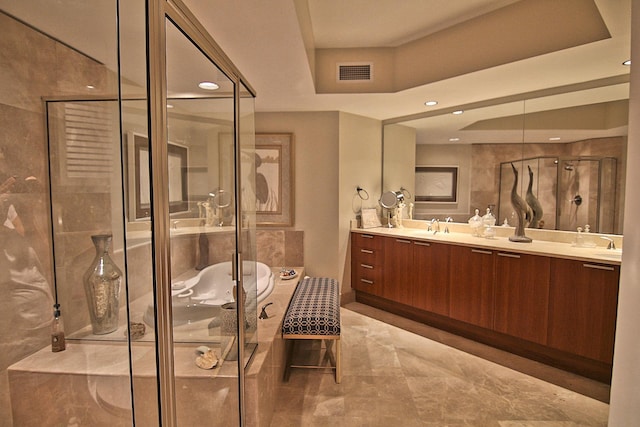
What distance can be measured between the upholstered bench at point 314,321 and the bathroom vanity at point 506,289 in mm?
1068

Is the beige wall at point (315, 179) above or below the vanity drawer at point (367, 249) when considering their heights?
above

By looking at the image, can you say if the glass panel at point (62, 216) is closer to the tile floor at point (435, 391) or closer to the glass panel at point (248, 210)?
the glass panel at point (248, 210)

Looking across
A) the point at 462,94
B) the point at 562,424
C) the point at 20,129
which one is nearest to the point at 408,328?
the point at 562,424

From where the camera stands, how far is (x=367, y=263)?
150 inches

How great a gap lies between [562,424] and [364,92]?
290 centimetres

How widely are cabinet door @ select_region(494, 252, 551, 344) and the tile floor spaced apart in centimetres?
28

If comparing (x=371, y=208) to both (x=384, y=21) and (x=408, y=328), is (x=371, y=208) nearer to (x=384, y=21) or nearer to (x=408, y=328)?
(x=408, y=328)

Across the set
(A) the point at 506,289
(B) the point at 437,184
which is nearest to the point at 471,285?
(A) the point at 506,289

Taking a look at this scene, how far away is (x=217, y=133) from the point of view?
166 centimetres

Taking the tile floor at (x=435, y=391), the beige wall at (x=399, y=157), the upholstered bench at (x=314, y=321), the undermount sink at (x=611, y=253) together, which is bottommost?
the tile floor at (x=435, y=391)

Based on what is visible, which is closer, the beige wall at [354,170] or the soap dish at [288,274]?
the soap dish at [288,274]

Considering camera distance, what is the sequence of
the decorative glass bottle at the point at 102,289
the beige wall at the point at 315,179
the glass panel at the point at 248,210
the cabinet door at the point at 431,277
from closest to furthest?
the decorative glass bottle at the point at 102,289 → the glass panel at the point at 248,210 → the cabinet door at the point at 431,277 → the beige wall at the point at 315,179

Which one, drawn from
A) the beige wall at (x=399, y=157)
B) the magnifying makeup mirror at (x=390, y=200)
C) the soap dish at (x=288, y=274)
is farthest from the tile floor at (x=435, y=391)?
the beige wall at (x=399, y=157)

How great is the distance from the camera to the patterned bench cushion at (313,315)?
89.4 inches
